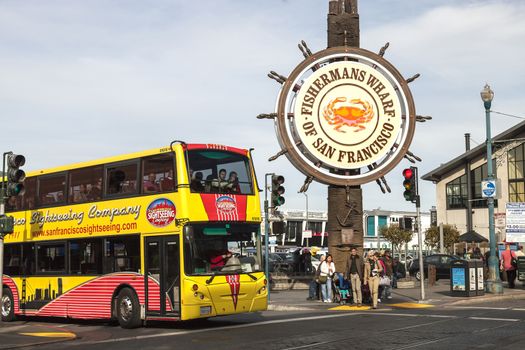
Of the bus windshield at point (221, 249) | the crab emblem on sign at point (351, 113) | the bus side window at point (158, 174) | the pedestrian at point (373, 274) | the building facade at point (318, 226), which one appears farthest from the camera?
the building facade at point (318, 226)

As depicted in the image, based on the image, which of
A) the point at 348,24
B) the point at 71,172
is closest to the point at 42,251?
the point at 71,172

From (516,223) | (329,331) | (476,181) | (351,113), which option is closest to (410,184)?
(351,113)

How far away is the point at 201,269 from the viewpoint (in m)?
16.6

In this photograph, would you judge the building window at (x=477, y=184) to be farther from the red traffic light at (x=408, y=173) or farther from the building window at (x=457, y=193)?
the red traffic light at (x=408, y=173)

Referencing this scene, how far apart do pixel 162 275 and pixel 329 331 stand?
4.16 m

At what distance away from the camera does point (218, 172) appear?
57.5 feet

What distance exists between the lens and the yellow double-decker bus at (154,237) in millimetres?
16641

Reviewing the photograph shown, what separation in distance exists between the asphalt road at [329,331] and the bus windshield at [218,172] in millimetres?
3302

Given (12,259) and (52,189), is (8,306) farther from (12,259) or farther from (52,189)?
(52,189)

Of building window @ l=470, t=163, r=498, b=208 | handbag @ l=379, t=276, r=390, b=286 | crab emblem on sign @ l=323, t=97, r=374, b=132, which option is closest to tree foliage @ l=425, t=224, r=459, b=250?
building window @ l=470, t=163, r=498, b=208

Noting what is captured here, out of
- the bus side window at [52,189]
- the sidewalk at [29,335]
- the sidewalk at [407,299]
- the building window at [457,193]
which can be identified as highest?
the building window at [457,193]

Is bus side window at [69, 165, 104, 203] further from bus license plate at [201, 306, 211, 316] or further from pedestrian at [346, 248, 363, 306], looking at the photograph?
pedestrian at [346, 248, 363, 306]

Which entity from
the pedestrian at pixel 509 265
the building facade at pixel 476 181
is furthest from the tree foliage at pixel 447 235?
the pedestrian at pixel 509 265

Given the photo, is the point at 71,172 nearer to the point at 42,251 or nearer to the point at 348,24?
the point at 42,251
